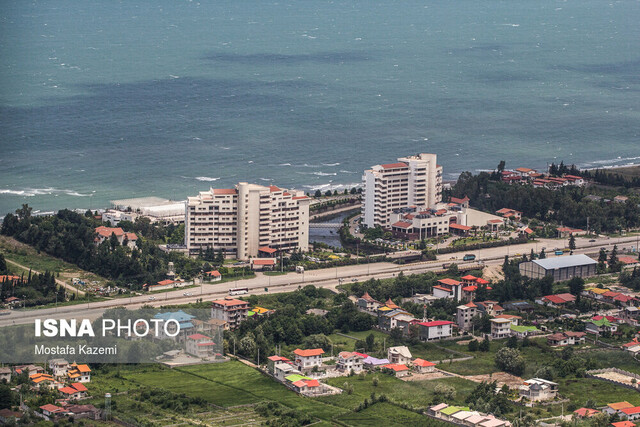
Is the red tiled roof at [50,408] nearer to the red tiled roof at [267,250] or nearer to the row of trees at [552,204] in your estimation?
the red tiled roof at [267,250]

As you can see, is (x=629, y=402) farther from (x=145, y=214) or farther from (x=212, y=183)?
(x=212, y=183)

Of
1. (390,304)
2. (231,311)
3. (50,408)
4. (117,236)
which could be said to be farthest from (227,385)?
(117,236)

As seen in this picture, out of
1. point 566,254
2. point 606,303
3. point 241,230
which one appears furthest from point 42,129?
point 606,303

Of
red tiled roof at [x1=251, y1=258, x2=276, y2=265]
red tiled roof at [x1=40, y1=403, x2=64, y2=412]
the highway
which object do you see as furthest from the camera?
red tiled roof at [x1=251, y1=258, x2=276, y2=265]

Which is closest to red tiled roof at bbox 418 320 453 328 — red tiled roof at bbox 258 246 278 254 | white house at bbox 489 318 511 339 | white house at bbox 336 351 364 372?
white house at bbox 489 318 511 339

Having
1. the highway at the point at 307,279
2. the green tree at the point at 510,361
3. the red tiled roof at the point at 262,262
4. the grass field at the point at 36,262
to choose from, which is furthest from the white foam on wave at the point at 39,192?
the green tree at the point at 510,361

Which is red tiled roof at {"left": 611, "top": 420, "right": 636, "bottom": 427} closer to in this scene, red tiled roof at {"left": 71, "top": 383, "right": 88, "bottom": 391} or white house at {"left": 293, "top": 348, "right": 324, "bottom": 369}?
white house at {"left": 293, "top": 348, "right": 324, "bottom": 369}
